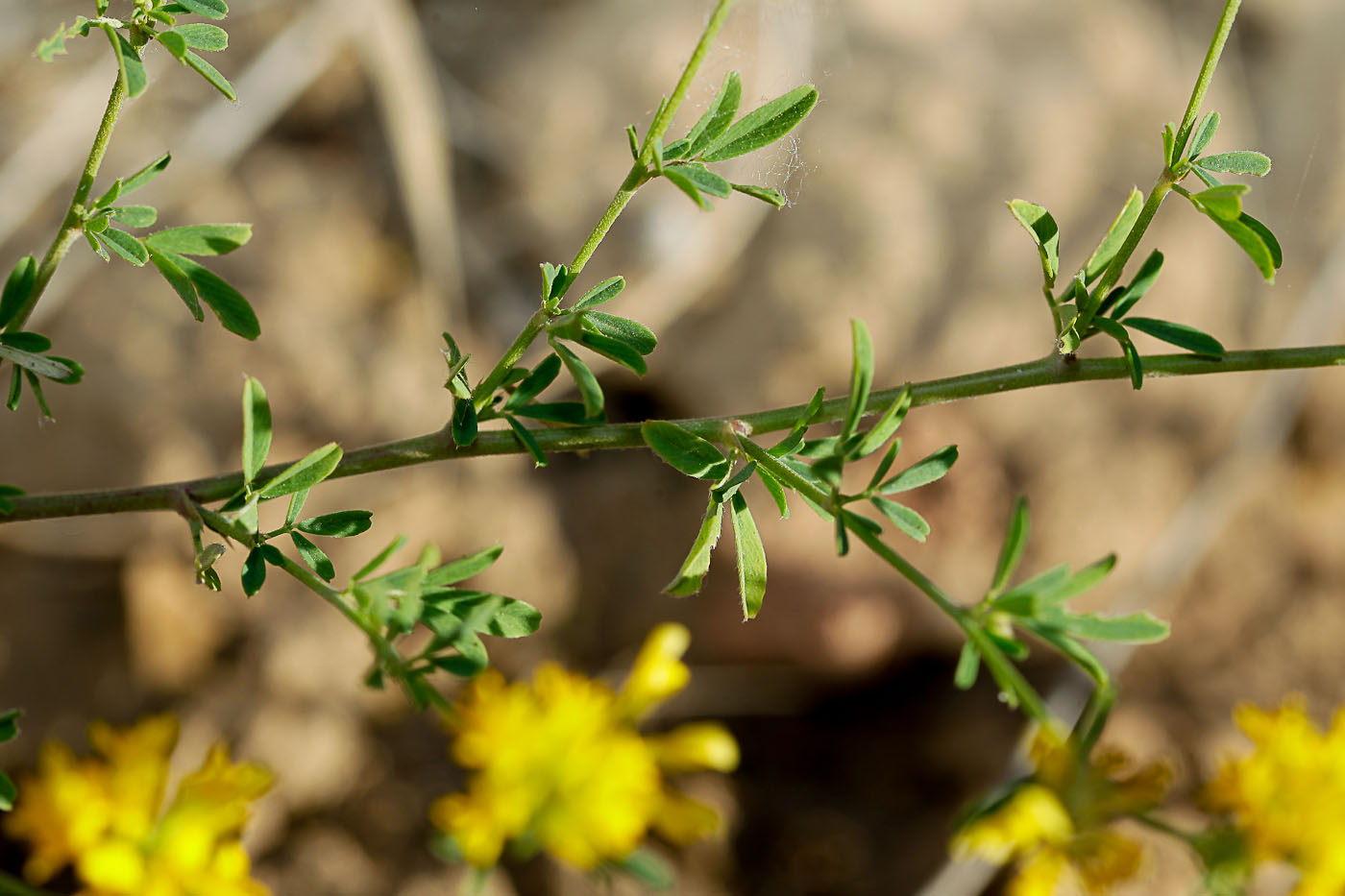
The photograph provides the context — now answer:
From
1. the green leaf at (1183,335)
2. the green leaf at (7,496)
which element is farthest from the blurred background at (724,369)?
the green leaf at (1183,335)

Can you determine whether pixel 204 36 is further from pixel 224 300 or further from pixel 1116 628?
pixel 1116 628

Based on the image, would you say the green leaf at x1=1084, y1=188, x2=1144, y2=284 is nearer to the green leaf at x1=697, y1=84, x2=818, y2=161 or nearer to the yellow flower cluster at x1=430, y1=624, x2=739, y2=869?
the green leaf at x1=697, y1=84, x2=818, y2=161

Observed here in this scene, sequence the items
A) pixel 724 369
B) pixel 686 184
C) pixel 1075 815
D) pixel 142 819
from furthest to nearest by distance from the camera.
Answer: pixel 724 369
pixel 142 819
pixel 1075 815
pixel 686 184

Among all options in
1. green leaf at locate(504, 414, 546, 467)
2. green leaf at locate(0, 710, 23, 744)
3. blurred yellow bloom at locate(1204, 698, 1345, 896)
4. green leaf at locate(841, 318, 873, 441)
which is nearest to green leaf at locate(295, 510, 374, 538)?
green leaf at locate(504, 414, 546, 467)

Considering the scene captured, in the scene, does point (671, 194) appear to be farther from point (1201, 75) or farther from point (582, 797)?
point (1201, 75)

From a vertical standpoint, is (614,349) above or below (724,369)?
above

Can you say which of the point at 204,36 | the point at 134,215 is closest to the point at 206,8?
the point at 204,36

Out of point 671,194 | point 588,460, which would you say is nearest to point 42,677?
point 588,460
